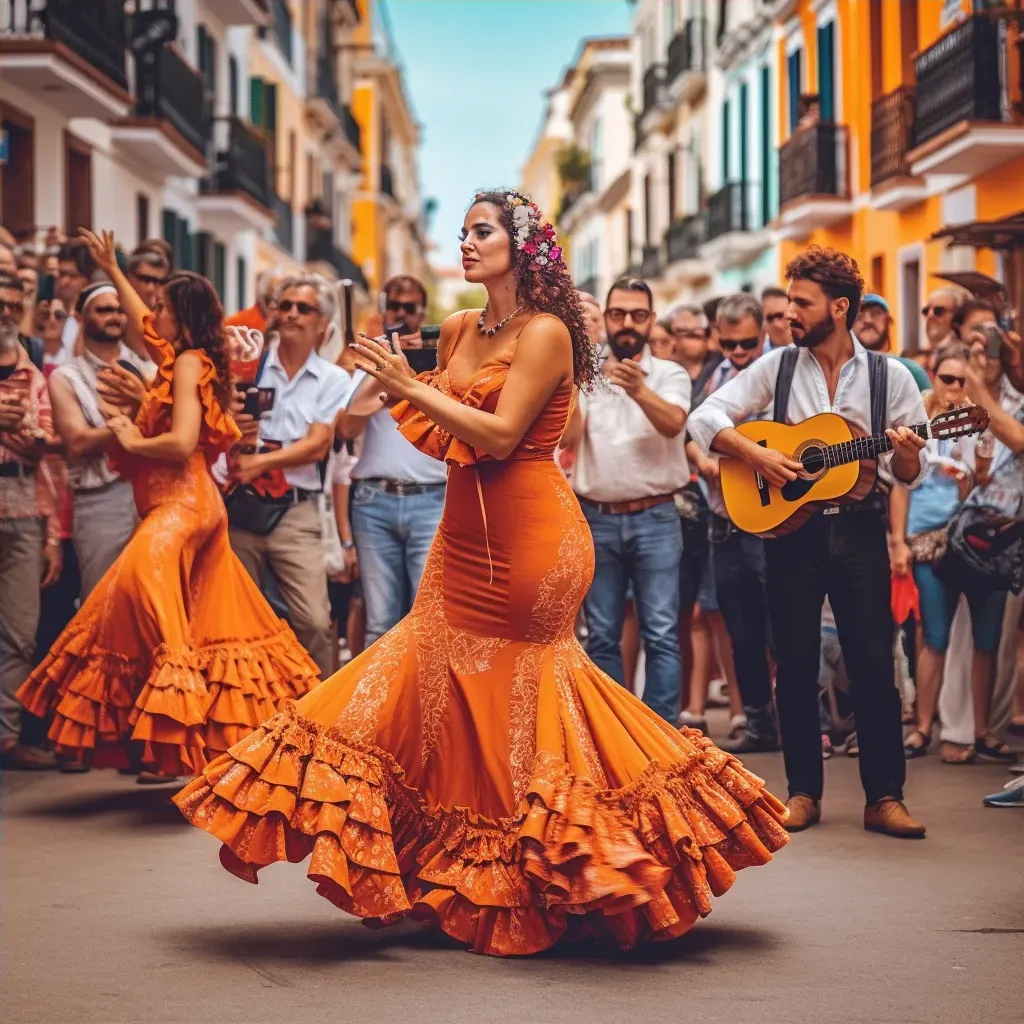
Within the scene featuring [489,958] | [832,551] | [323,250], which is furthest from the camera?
[323,250]

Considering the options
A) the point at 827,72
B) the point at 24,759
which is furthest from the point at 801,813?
the point at 827,72

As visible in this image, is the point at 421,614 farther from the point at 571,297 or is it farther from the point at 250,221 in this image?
the point at 250,221

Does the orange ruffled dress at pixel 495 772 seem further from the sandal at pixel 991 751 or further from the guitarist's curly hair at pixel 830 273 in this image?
the sandal at pixel 991 751

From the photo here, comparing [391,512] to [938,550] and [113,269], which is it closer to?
[113,269]

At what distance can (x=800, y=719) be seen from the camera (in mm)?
8391

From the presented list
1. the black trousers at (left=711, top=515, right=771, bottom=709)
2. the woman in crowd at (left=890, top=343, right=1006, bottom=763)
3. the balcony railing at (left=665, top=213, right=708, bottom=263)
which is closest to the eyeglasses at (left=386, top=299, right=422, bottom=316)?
the black trousers at (left=711, top=515, right=771, bottom=709)

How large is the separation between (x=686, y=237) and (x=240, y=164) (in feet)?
49.7

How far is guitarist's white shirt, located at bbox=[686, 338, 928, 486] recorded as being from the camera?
829cm

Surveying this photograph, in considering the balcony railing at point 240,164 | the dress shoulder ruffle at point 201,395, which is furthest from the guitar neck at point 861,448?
the balcony railing at point 240,164

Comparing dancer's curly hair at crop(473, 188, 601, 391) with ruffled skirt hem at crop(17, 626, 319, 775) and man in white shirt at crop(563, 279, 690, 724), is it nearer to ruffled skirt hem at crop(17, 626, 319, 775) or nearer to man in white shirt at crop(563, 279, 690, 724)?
ruffled skirt hem at crop(17, 626, 319, 775)

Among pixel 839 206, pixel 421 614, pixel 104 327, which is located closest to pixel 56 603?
pixel 104 327

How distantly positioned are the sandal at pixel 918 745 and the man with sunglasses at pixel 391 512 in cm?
271

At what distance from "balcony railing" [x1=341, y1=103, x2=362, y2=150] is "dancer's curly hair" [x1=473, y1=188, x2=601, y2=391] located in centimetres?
4886

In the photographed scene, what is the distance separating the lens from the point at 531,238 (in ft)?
21.2
